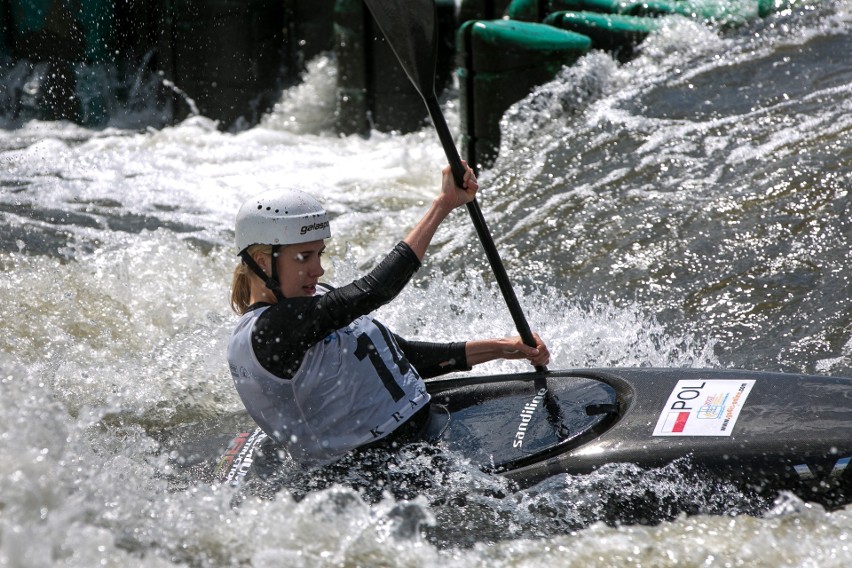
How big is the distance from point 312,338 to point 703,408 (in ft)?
3.91

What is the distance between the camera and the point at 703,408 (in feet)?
9.92

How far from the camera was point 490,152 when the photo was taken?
753 cm

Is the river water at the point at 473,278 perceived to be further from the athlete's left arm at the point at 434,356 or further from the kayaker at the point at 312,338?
the athlete's left arm at the point at 434,356

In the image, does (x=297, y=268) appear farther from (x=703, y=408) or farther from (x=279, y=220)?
(x=703, y=408)

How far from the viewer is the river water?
8.83 ft

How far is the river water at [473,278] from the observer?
8.83ft

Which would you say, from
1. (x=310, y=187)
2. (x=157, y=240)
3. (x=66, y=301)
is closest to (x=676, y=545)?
(x=66, y=301)

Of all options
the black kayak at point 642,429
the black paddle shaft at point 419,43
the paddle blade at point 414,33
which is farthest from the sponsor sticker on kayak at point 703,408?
the paddle blade at point 414,33

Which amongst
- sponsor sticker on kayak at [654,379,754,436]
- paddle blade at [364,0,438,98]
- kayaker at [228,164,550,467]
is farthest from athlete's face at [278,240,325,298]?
sponsor sticker on kayak at [654,379,754,436]

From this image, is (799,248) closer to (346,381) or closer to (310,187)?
(346,381)

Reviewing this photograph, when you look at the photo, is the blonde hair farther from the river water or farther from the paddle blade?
the paddle blade

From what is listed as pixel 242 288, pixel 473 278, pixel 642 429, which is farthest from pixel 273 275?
pixel 473 278

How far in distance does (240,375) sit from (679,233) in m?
3.42

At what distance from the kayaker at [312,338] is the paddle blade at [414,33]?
44 centimetres
